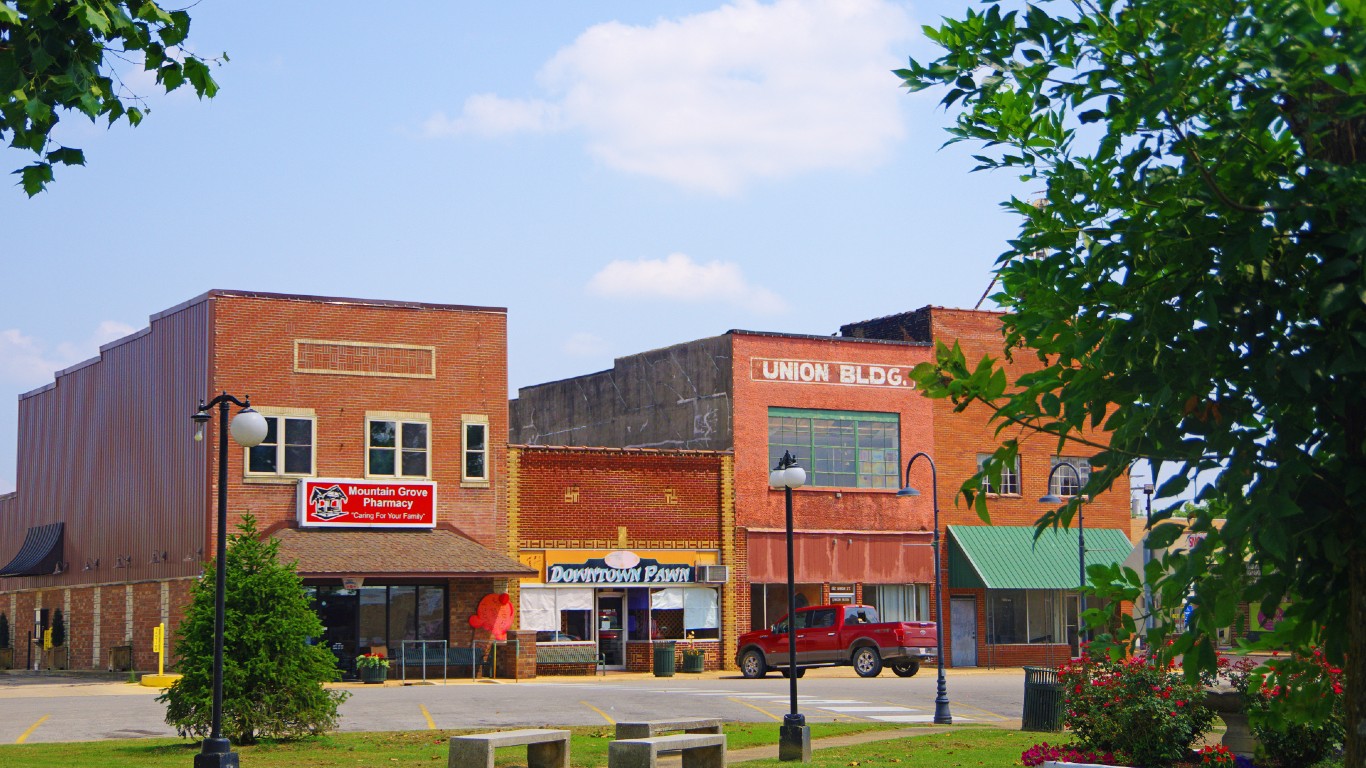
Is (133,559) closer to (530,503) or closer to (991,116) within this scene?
(530,503)

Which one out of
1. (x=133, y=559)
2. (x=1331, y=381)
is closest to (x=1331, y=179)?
(x=1331, y=381)

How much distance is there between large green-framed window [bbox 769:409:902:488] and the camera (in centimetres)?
4647

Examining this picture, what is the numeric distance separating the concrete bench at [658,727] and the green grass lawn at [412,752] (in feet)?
2.52

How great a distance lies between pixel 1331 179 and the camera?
4953mm

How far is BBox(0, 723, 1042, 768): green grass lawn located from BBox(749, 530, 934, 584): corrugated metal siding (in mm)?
23318

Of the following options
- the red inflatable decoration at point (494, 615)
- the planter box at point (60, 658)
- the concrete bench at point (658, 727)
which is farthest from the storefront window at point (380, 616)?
the concrete bench at point (658, 727)

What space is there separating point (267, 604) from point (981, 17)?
1629 cm

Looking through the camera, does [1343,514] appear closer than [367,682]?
Yes

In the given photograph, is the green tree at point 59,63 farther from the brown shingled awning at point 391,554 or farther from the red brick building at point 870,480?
the red brick building at point 870,480

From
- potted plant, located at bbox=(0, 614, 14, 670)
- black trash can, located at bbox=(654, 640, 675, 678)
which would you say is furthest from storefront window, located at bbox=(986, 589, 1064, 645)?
potted plant, located at bbox=(0, 614, 14, 670)

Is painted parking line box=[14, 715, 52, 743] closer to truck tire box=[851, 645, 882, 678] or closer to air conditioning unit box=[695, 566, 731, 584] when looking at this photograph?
truck tire box=[851, 645, 882, 678]

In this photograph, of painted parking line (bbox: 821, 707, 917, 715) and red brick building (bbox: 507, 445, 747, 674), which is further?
red brick building (bbox: 507, 445, 747, 674)

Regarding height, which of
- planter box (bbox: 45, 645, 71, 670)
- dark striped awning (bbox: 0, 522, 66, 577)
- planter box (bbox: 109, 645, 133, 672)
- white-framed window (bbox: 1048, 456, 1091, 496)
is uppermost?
white-framed window (bbox: 1048, 456, 1091, 496)

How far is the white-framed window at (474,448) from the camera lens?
41.8 metres
